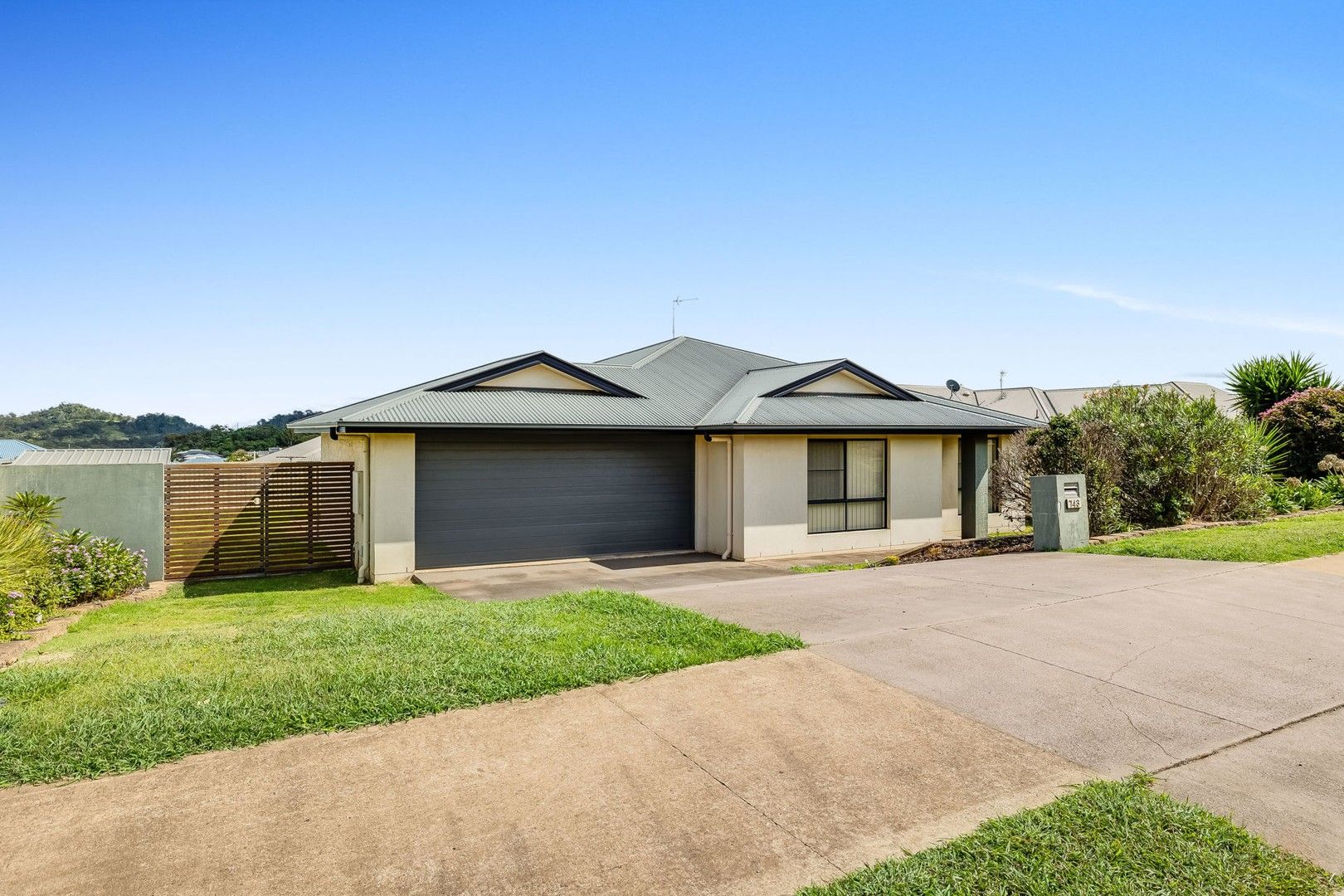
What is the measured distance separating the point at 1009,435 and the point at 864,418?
5743 millimetres

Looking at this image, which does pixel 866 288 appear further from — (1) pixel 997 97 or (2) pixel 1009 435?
(1) pixel 997 97

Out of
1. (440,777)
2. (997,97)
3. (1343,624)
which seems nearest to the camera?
(440,777)

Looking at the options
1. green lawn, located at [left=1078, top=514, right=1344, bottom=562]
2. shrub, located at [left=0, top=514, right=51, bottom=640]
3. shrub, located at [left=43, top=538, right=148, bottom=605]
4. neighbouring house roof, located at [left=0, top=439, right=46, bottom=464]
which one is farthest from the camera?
neighbouring house roof, located at [left=0, top=439, right=46, bottom=464]

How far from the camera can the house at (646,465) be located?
43.7ft

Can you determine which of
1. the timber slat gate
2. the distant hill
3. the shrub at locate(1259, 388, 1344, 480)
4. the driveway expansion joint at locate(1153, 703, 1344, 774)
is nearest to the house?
the timber slat gate

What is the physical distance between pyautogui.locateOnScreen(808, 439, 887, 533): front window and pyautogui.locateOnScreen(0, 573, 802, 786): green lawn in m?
7.49

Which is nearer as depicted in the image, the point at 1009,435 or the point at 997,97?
the point at 997,97

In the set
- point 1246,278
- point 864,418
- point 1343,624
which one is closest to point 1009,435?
point 864,418

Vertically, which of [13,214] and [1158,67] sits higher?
[1158,67]

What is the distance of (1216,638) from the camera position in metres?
6.79

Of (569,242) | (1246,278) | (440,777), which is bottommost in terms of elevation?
(440,777)

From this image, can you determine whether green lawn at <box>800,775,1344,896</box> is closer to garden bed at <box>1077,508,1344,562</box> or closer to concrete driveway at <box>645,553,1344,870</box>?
concrete driveway at <box>645,553,1344,870</box>

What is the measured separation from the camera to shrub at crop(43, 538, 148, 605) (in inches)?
434

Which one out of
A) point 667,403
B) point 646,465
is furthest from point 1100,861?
point 667,403
